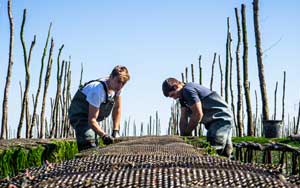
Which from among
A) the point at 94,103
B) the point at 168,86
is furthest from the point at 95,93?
the point at 168,86

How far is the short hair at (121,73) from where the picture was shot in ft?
13.6

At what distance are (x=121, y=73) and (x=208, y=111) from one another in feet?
3.97

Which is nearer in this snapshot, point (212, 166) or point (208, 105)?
point (212, 166)

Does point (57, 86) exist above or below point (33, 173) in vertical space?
above

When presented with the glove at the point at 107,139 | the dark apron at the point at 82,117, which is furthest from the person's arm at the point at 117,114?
the glove at the point at 107,139

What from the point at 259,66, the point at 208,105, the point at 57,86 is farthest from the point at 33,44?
the point at 208,105

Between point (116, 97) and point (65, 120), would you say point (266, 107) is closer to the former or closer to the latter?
point (116, 97)

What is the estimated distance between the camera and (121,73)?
416cm

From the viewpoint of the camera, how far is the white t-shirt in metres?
4.01

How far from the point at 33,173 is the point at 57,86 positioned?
872 inches

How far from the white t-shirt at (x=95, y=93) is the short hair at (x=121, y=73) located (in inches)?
4.9

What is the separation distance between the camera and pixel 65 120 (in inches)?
1083

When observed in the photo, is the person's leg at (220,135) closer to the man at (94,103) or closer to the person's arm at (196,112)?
the person's arm at (196,112)

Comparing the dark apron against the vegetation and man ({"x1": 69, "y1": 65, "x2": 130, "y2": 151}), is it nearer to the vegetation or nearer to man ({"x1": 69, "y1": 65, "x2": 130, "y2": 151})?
man ({"x1": 69, "y1": 65, "x2": 130, "y2": 151})
